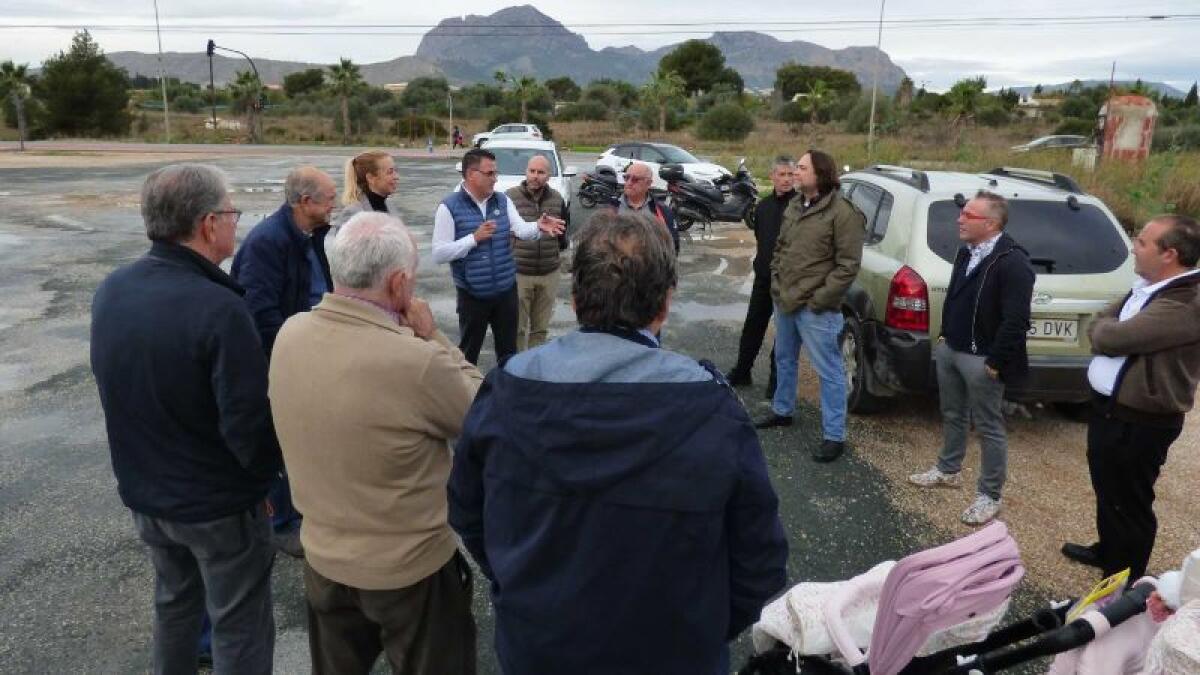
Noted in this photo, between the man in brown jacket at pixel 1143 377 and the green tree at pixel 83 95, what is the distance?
56.0 metres

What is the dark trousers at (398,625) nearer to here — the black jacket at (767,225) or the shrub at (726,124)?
the black jacket at (767,225)

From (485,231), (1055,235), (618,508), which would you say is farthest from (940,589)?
(1055,235)

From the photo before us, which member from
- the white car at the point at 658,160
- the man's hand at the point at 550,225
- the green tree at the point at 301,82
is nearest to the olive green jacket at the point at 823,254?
the man's hand at the point at 550,225

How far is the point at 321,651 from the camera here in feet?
7.55

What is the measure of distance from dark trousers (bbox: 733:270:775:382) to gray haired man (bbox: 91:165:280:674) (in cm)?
404

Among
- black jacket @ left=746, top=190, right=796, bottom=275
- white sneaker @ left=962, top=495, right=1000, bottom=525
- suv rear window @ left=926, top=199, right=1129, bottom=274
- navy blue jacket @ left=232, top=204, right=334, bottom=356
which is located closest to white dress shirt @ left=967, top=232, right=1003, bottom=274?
suv rear window @ left=926, top=199, right=1129, bottom=274

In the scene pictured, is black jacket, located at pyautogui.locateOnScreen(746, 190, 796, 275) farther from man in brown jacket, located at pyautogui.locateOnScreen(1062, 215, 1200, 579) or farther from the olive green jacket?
man in brown jacket, located at pyautogui.locateOnScreen(1062, 215, 1200, 579)

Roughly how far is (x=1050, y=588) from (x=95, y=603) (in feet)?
13.8

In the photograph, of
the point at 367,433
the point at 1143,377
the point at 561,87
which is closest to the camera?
the point at 367,433

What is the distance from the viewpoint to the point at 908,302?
479cm

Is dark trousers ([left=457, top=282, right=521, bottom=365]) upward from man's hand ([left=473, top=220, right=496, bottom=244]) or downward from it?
downward

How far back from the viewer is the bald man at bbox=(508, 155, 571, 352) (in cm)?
568

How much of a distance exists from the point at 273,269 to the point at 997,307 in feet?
11.2

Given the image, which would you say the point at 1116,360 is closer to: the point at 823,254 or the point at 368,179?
the point at 823,254
